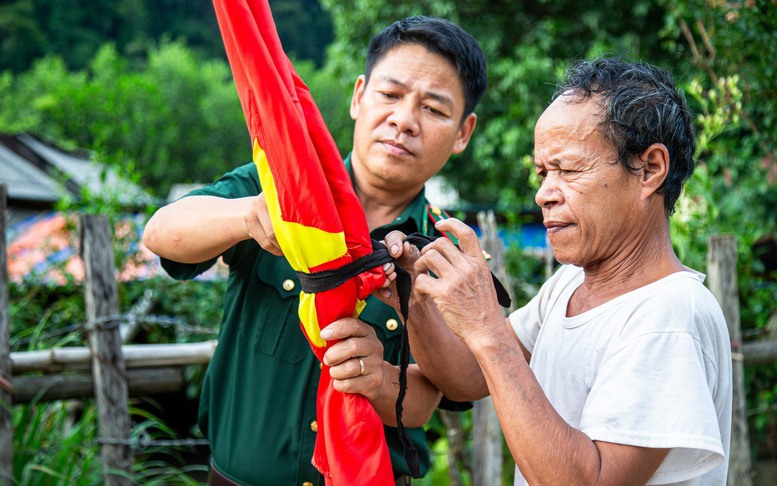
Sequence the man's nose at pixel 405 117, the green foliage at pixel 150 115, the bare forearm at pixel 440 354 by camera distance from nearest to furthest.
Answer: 1. the bare forearm at pixel 440 354
2. the man's nose at pixel 405 117
3. the green foliage at pixel 150 115

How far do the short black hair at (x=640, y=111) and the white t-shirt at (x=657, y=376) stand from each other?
268 millimetres

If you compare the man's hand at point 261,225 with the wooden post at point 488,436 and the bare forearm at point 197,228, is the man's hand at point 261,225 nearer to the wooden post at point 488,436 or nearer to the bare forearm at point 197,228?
the bare forearm at point 197,228

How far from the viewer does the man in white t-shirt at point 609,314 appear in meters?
1.43

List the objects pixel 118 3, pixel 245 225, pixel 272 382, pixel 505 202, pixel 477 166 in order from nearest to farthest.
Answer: pixel 245 225, pixel 272 382, pixel 505 202, pixel 477 166, pixel 118 3

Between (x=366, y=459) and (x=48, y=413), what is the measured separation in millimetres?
2978

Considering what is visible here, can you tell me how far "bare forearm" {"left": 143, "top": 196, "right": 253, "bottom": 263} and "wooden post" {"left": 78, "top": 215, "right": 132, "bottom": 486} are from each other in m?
1.80

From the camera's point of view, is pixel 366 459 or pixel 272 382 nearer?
pixel 366 459

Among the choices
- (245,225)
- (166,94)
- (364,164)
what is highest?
(166,94)

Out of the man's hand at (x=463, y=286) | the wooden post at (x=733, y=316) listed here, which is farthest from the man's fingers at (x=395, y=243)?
the wooden post at (x=733, y=316)

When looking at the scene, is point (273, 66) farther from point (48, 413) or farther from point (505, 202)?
point (505, 202)

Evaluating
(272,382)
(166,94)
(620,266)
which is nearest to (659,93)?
(620,266)

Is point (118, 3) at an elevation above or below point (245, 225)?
above

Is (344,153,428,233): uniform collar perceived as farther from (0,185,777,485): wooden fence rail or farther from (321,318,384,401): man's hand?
(0,185,777,485): wooden fence rail

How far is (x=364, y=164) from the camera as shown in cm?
232
